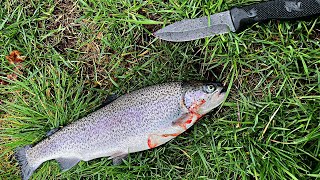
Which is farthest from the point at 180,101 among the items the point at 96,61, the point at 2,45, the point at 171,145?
the point at 2,45

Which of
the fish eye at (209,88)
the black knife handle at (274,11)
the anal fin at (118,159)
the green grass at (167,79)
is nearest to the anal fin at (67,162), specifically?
the green grass at (167,79)

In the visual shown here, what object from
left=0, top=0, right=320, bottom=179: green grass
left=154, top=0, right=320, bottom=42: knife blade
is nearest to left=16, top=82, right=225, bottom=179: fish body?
left=0, top=0, right=320, bottom=179: green grass

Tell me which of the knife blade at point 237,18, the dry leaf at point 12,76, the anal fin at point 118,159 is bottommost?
the anal fin at point 118,159

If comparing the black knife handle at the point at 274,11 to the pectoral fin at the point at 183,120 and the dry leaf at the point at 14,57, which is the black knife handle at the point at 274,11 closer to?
the pectoral fin at the point at 183,120

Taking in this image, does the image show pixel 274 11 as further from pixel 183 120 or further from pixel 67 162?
pixel 67 162

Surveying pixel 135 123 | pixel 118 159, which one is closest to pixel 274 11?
pixel 135 123

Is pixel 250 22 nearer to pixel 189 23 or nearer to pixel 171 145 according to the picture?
pixel 189 23

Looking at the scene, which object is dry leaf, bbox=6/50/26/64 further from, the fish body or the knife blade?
the knife blade
